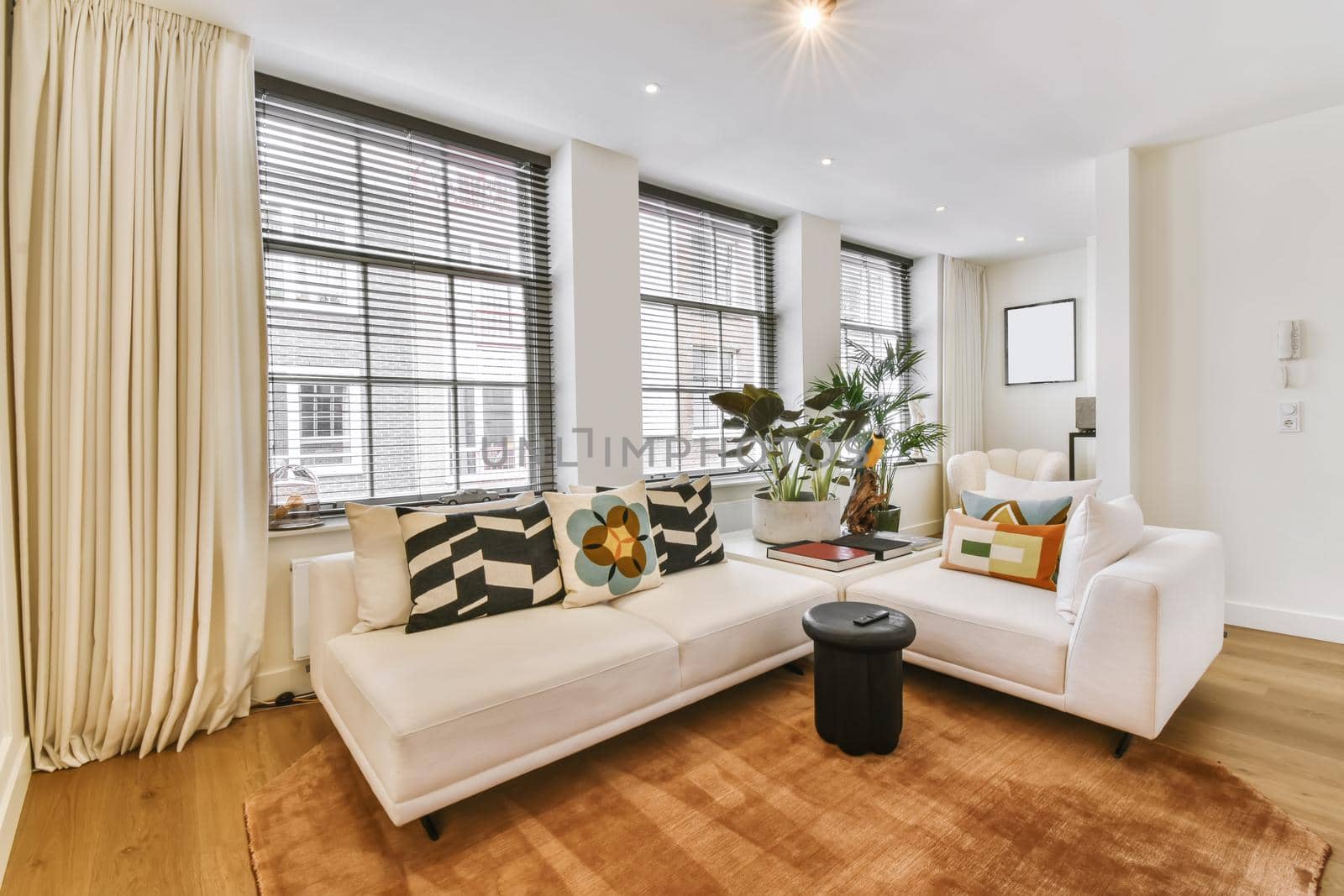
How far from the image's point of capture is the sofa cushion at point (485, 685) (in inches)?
62.2

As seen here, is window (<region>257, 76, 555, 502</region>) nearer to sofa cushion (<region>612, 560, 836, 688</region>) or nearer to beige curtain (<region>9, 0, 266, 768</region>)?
beige curtain (<region>9, 0, 266, 768</region>)

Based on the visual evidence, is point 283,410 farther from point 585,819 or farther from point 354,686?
point 585,819

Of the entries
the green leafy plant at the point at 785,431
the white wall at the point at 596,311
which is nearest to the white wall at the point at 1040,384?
the green leafy plant at the point at 785,431

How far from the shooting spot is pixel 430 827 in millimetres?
1643

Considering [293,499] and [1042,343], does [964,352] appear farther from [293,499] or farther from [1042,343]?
[293,499]

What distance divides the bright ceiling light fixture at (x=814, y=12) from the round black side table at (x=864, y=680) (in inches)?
80.4

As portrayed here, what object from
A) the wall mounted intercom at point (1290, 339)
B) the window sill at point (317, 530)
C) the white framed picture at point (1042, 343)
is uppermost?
the white framed picture at point (1042, 343)

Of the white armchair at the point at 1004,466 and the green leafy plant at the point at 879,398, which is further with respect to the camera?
the white armchair at the point at 1004,466

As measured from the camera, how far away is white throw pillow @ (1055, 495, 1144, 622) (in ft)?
6.86

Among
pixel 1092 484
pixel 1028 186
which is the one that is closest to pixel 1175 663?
pixel 1092 484

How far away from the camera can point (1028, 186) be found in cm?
394

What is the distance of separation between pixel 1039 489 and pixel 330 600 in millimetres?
2765

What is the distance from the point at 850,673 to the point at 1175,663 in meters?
0.98

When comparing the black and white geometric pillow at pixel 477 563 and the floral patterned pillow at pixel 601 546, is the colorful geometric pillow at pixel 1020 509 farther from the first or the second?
the black and white geometric pillow at pixel 477 563
